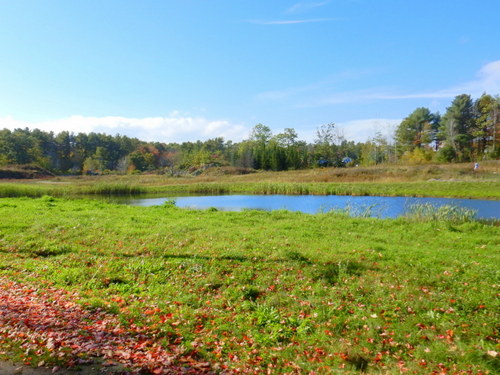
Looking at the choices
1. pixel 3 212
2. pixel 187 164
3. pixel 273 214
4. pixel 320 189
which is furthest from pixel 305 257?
pixel 187 164

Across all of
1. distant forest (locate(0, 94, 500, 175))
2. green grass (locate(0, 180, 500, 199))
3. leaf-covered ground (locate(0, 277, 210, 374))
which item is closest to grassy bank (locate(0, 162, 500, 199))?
green grass (locate(0, 180, 500, 199))

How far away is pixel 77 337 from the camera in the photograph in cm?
450

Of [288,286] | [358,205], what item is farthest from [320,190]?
[288,286]

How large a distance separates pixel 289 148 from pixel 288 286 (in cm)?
7582

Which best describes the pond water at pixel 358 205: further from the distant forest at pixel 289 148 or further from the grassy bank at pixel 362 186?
the distant forest at pixel 289 148

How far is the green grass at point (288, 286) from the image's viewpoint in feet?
14.7

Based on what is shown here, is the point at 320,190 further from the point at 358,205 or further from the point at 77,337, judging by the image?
the point at 77,337

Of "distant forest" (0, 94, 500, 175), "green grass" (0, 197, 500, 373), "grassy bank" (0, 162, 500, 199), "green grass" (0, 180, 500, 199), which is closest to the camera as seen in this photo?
"green grass" (0, 197, 500, 373)

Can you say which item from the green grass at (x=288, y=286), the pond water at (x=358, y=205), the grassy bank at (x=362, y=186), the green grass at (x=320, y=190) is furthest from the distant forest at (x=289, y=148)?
the green grass at (x=288, y=286)

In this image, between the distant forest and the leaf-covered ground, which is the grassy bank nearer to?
the distant forest

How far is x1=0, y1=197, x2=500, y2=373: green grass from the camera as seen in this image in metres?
4.47

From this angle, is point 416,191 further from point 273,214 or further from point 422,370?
point 422,370

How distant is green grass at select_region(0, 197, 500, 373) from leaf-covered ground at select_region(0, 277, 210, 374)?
300 millimetres

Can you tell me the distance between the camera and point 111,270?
7496 mm
